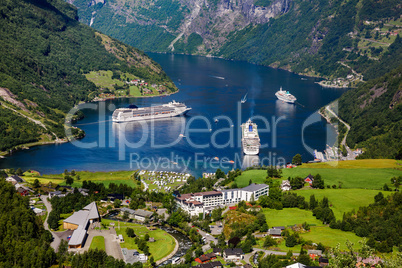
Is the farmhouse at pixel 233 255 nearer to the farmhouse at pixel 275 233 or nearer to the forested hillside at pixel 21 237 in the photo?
the farmhouse at pixel 275 233

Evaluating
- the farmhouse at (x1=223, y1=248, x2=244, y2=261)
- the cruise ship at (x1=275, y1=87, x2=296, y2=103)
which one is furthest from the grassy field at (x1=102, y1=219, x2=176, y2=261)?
the cruise ship at (x1=275, y1=87, x2=296, y2=103)

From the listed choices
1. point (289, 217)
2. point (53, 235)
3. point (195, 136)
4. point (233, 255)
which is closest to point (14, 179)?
point (53, 235)

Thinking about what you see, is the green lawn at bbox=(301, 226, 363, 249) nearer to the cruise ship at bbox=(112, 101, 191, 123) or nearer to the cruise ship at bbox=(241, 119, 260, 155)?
the cruise ship at bbox=(241, 119, 260, 155)

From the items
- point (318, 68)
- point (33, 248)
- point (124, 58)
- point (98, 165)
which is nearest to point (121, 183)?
point (98, 165)

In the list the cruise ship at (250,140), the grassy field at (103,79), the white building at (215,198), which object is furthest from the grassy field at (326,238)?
the grassy field at (103,79)

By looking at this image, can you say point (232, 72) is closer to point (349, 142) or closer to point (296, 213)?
point (349, 142)

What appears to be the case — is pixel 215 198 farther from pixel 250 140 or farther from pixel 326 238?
pixel 250 140
